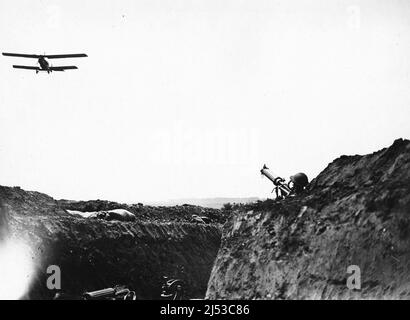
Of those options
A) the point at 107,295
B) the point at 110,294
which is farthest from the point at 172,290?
the point at 107,295

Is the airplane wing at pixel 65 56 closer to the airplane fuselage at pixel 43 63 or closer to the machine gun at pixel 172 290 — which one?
the airplane fuselage at pixel 43 63

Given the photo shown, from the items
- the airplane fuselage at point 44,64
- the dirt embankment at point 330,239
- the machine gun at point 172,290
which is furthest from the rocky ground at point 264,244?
the airplane fuselage at point 44,64

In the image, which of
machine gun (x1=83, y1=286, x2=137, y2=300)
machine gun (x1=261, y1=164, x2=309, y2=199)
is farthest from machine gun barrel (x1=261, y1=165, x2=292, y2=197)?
machine gun (x1=83, y1=286, x2=137, y2=300)

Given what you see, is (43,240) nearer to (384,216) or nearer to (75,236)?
(75,236)

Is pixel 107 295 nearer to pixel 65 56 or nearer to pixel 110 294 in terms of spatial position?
pixel 110 294

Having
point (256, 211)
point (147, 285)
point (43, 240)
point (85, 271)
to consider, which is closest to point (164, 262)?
point (147, 285)
